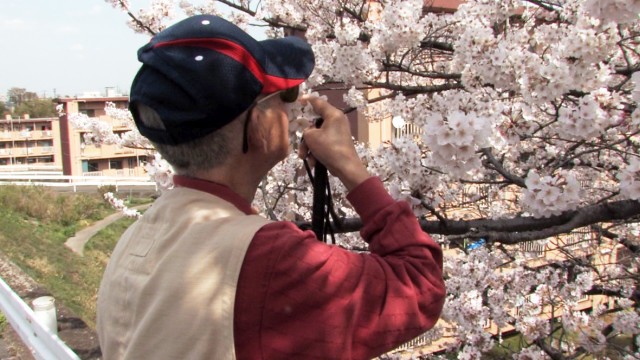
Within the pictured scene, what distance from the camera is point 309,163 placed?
1324 mm

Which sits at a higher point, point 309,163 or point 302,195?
point 309,163

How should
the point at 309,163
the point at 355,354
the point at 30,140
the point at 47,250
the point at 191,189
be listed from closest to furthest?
the point at 355,354
the point at 191,189
the point at 309,163
the point at 47,250
the point at 30,140

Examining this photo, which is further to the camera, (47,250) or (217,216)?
(47,250)

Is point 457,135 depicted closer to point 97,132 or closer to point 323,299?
point 323,299

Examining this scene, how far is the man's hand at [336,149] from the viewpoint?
1126mm

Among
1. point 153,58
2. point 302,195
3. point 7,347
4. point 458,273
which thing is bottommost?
point 7,347

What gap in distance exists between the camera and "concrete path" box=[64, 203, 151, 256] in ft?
44.8

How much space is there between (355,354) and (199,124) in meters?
0.52

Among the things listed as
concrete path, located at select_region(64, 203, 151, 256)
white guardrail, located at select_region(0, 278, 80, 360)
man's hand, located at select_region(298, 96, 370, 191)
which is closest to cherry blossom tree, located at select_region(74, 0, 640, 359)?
man's hand, located at select_region(298, 96, 370, 191)

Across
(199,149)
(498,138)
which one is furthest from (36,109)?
(199,149)

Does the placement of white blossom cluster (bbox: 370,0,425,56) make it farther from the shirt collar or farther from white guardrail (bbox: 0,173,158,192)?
white guardrail (bbox: 0,173,158,192)

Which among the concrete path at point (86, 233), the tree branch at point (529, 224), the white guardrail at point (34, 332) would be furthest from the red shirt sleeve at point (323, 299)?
the concrete path at point (86, 233)

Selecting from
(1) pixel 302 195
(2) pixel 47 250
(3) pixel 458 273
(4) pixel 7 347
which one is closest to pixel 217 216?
(1) pixel 302 195

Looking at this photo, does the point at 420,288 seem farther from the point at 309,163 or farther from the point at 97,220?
the point at 97,220
